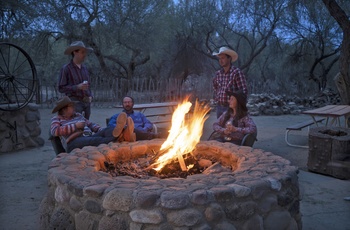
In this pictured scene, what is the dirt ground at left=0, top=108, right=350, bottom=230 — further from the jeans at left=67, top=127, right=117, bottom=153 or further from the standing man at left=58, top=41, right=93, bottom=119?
the standing man at left=58, top=41, right=93, bottom=119

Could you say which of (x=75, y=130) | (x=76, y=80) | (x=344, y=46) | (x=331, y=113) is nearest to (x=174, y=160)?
(x=75, y=130)

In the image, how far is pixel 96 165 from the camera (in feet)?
9.68

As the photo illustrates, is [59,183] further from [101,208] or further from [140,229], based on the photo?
[140,229]

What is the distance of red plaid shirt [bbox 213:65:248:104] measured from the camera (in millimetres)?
4938

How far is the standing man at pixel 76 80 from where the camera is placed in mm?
4656

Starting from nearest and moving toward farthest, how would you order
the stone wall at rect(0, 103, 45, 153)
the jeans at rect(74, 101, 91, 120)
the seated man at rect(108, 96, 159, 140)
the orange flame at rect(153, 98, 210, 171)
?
the orange flame at rect(153, 98, 210, 171) → the jeans at rect(74, 101, 91, 120) → the seated man at rect(108, 96, 159, 140) → the stone wall at rect(0, 103, 45, 153)

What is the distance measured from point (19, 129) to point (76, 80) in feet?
7.41

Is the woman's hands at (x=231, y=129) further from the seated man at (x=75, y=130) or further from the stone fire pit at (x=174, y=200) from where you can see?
the stone fire pit at (x=174, y=200)

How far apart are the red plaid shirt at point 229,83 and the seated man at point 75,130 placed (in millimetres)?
1673

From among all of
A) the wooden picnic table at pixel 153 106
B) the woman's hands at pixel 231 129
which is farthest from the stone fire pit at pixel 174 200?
the wooden picnic table at pixel 153 106

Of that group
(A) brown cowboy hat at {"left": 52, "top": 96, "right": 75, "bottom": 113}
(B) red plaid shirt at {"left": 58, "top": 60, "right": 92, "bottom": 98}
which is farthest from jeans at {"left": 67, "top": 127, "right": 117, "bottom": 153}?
(B) red plaid shirt at {"left": 58, "top": 60, "right": 92, "bottom": 98}

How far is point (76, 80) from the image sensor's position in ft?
15.7

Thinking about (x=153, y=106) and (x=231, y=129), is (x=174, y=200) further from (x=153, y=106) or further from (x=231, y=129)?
(x=153, y=106)

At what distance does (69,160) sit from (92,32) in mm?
13229
